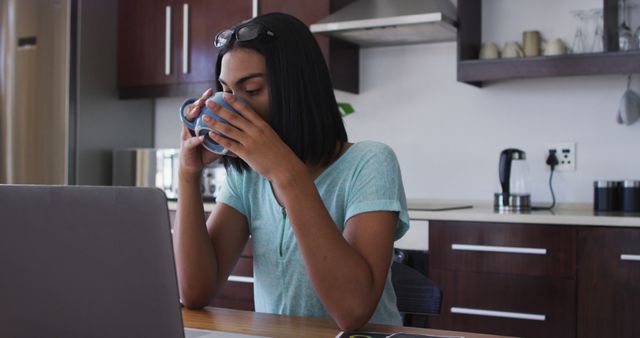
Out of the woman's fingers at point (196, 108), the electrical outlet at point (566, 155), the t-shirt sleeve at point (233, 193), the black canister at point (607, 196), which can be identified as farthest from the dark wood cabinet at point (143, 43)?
the woman's fingers at point (196, 108)

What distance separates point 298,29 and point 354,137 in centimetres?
196

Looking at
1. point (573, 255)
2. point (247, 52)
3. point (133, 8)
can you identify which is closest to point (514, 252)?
point (573, 255)

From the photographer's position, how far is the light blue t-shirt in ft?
4.15

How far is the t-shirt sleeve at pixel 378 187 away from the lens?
1214mm

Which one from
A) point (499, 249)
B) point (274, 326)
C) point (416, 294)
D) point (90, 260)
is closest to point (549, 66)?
point (499, 249)

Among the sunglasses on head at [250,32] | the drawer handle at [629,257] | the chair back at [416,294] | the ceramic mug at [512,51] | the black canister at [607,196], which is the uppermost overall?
→ the ceramic mug at [512,51]

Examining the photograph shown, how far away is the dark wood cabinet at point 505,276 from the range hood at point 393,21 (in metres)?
0.76

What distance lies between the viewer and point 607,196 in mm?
2650

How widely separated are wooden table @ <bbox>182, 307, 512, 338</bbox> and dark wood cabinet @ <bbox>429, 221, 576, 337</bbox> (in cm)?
138

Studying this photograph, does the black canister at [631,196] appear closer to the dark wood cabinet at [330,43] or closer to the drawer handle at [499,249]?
the drawer handle at [499,249]

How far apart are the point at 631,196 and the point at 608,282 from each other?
0.45 m

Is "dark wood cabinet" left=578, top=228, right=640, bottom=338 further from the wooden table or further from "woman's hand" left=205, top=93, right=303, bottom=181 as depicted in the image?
"woman's hand" left=205, top=93, right=303, bottom=181

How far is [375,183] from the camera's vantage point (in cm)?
125

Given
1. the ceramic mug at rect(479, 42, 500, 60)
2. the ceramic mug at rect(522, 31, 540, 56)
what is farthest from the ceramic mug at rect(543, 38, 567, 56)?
the ceramic mug at rect(479, 42, 500, 60)
